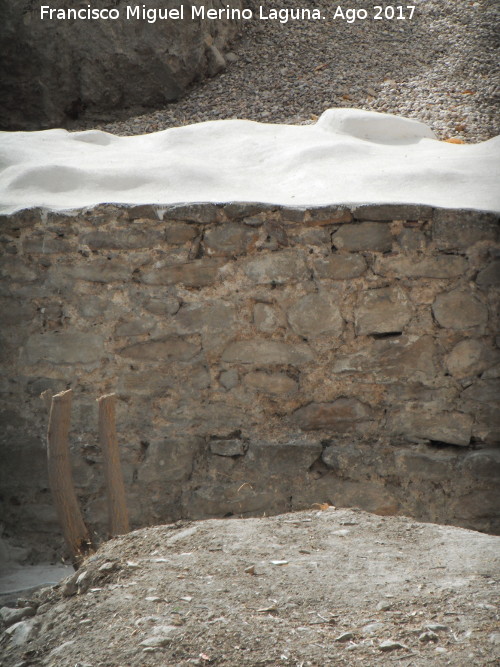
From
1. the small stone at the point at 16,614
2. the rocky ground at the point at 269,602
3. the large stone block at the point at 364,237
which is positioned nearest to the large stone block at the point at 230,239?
the large stone block at the point at 364,237

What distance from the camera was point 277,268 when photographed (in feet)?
9.84

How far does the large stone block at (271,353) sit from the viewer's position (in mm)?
3043

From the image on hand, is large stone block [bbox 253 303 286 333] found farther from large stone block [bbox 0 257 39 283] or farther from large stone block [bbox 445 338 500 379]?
large stone block [bbox 0 257 39 283]

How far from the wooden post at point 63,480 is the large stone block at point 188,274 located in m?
0.76

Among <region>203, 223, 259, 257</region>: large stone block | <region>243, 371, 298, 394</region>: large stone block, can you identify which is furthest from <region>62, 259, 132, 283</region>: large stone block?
<region>243, 371, 298, 394</region>: large stone block

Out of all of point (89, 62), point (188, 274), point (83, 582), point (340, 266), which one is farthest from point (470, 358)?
point (89, 62)

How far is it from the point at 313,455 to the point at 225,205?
3.61 feet

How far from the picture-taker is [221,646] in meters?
1.58

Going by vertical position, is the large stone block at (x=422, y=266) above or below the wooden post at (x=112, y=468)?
above

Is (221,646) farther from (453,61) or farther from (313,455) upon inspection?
(453,61)

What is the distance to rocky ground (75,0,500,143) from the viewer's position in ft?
16.5

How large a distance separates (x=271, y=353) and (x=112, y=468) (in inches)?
34.5

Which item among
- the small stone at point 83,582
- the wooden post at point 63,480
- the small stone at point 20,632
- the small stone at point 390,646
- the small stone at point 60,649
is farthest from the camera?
the wooden post at point 63,480

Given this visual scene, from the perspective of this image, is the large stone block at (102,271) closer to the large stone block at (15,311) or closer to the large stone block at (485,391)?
the large stone block at (15,311)
